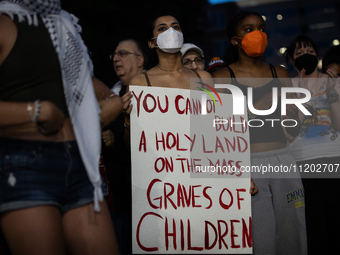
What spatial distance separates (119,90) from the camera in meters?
3.50

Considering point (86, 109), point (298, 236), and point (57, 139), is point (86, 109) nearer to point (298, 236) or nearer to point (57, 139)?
point (57, 139)

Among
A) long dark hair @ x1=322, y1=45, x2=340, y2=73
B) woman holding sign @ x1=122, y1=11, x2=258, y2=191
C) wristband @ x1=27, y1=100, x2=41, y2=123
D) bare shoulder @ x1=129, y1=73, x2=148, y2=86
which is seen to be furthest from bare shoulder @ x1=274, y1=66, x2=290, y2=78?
wristband @ x1=27, y1=100, x2=41, y2=123

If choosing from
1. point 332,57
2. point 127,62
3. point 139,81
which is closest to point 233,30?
point 139,81

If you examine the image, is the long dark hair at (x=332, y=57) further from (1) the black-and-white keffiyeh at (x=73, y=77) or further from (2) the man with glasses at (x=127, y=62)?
(1) the black-and-white keffiyeh at (x=73, y=77)

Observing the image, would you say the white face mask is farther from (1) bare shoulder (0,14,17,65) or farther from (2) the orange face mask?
(1) bare shoulder (0,14,17,65)

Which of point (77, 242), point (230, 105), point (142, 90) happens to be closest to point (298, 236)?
point (230, 105)

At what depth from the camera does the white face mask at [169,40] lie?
270 centimetres

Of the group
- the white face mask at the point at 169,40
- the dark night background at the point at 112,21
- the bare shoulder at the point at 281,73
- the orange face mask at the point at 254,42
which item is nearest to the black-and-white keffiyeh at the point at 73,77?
the white face mask at the point at 169,40

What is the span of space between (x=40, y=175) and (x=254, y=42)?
1928mm

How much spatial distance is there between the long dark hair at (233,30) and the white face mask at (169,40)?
515 millimetres

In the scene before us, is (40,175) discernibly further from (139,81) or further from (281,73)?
(281,73)

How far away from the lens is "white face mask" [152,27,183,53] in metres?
2.70

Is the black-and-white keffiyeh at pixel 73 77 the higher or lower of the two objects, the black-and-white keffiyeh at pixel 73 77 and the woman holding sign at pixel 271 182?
the higher

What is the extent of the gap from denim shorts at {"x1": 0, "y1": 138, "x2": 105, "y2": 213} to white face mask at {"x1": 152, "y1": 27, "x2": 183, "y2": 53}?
1.31m
